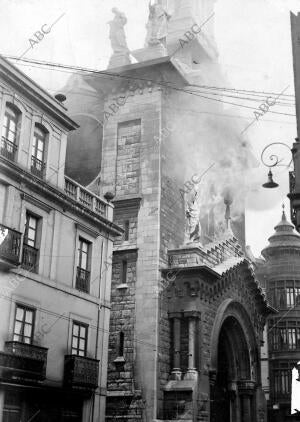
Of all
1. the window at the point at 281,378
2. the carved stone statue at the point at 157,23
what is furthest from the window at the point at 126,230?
the window at the point at 281,378

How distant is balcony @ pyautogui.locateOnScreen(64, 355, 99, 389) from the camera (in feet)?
73.8

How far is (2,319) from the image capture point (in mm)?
20531

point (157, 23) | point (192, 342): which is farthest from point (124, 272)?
point (157, 23)

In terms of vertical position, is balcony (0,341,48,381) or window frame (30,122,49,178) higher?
window frame (30,122,49,178)

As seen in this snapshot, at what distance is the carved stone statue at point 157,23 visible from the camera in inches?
1414

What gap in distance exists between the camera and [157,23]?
36312 mm

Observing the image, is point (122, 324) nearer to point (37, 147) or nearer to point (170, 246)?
point (170, 246)

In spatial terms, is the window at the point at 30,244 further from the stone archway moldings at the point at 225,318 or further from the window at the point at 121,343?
the stone archway moldings at the point at 225,318

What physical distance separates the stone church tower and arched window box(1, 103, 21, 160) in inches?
227

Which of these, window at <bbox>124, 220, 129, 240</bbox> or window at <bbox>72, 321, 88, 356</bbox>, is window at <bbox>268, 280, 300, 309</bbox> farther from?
window at <bbox>72, 321, 88, 356</bbox>

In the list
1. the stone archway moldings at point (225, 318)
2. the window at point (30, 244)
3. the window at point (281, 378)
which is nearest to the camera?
the window at point (30, 244)

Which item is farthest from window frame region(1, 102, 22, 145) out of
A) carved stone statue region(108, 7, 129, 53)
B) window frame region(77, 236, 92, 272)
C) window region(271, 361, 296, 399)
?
window region(271, 361, 296, 399)

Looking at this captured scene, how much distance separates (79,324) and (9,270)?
14.0 ft

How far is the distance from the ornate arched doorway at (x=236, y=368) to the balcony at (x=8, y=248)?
1579 cm
